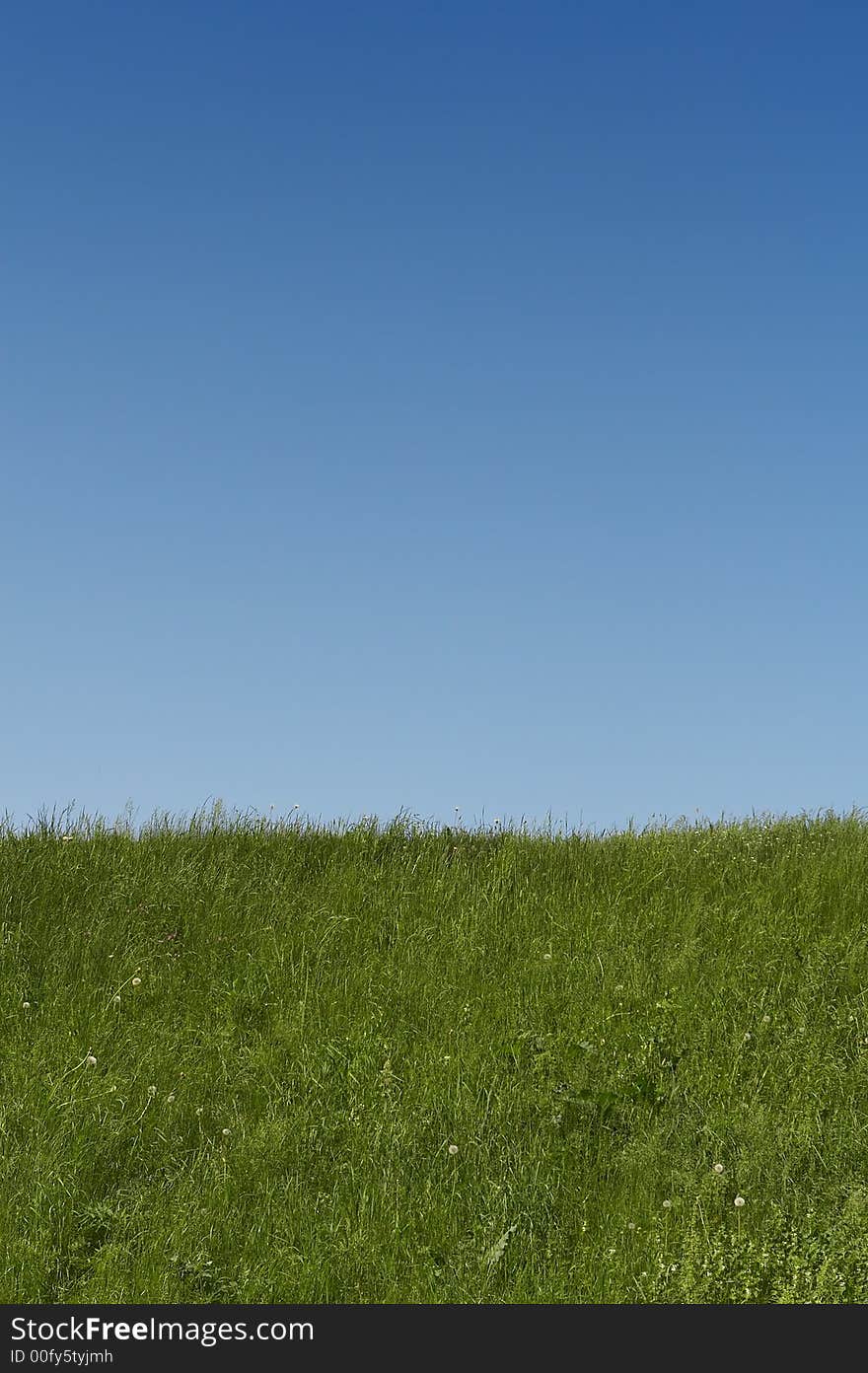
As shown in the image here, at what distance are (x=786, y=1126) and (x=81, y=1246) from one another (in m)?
4.61

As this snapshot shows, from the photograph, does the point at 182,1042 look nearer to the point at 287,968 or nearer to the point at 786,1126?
the point at 287,968

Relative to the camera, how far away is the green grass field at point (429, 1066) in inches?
267

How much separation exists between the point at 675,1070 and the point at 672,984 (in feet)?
4.23

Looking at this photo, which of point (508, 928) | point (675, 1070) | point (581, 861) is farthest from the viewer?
point (581, 861)

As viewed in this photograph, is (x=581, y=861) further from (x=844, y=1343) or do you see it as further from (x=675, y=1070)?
(x=844, y=1343)

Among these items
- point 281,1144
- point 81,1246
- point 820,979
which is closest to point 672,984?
point 820,979

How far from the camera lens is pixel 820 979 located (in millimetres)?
9734

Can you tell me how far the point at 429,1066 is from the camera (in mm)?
8570

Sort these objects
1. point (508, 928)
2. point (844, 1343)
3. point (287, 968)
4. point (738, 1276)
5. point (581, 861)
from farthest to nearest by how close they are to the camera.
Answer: point (581, 861) < point (508, 928) < point (287, 968) < point (738, 1276) < point (844, 1343)

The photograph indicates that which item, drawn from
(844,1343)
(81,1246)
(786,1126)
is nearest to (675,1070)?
(786,1126)

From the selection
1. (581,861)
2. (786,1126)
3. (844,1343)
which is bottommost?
(844,1343)

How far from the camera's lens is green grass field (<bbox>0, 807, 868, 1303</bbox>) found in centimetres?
677

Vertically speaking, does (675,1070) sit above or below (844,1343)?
above

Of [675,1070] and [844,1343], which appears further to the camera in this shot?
[675,1070]
